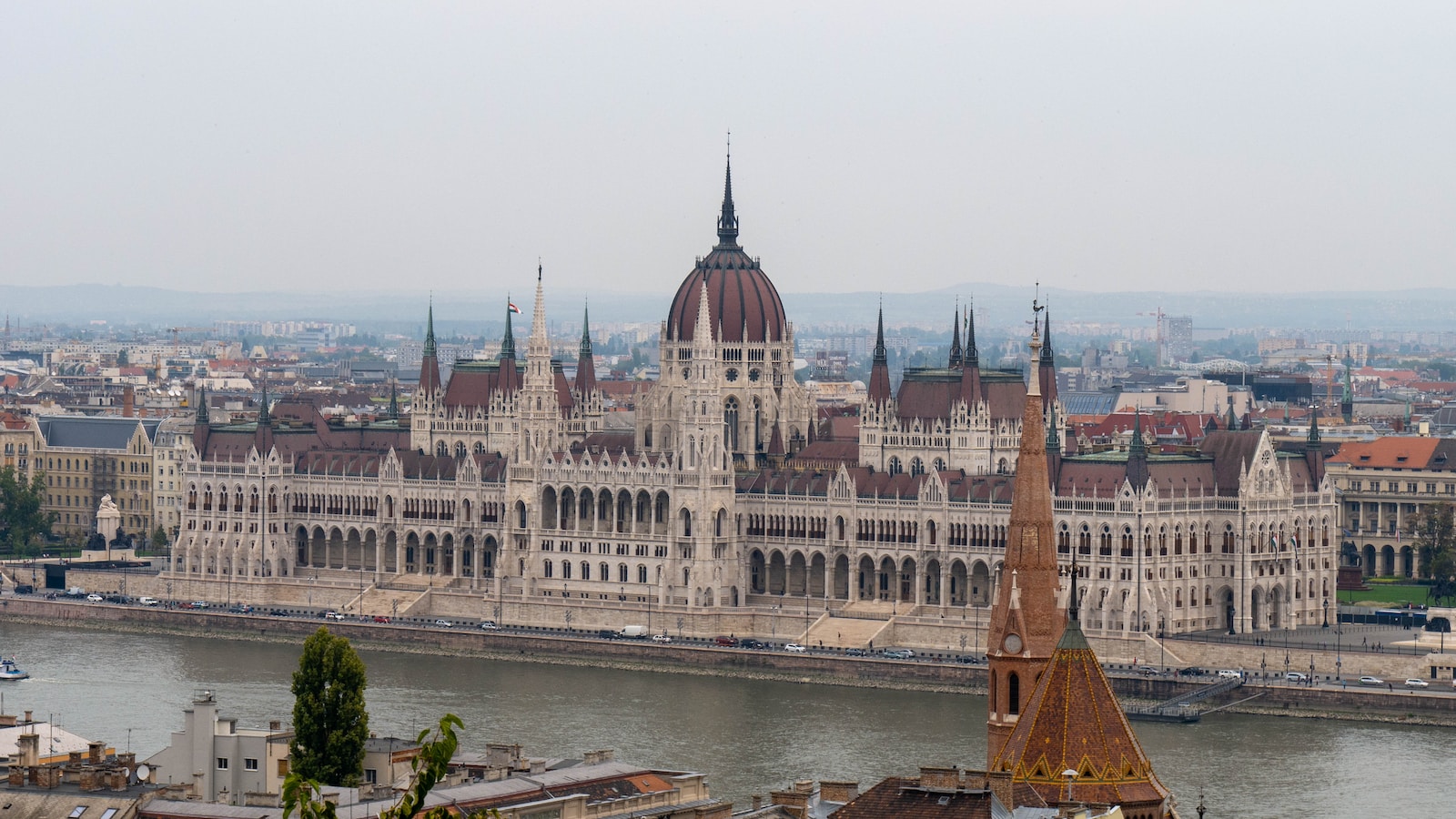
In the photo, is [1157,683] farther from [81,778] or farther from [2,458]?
[2,458]

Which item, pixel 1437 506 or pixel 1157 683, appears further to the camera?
pixel 1437 506

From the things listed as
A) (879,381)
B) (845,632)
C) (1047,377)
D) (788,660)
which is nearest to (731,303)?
(879,381)

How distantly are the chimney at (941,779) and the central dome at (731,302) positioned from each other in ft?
294

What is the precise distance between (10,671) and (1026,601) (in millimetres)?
61641

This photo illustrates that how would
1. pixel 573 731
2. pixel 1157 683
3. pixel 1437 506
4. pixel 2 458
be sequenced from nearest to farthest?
1. pixel 573 731
2. pixel 1157 683
3. pixel 1437 506
4. pixel 2 458

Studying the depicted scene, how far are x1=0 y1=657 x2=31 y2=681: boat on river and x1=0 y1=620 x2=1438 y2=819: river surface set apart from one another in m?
0.48

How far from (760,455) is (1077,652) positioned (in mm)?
90412

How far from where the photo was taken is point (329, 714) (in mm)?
74938

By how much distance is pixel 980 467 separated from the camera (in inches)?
5477

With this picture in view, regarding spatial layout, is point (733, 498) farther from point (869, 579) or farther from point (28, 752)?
point (28, 752)

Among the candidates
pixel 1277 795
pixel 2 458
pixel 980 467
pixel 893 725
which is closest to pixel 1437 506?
pixel 980 467

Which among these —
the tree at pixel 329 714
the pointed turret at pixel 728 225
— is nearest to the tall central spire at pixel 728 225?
the pointed turret at pixel 728 225

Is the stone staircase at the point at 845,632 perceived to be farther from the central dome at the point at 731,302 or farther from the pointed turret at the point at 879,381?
the central dome at the point at 731,302

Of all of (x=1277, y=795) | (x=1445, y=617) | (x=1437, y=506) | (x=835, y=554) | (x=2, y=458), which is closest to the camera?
(x=1277, y=795)
